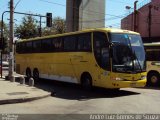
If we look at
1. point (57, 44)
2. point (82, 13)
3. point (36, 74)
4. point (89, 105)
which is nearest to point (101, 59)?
point (89, 105)

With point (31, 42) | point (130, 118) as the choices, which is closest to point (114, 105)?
point (130, 118)

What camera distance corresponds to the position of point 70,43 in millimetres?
22844

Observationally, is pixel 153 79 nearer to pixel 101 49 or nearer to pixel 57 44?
pixel 57 44

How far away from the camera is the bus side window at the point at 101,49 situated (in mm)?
18938

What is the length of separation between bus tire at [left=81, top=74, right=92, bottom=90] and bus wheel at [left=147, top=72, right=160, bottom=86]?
18.3ft

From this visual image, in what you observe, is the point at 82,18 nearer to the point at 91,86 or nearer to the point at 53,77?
the point at 53,77

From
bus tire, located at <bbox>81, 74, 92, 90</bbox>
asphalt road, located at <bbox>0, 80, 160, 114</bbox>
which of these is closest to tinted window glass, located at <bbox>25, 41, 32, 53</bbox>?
bus tire, located at <bbox>81, 74, 92, 90</bbox>

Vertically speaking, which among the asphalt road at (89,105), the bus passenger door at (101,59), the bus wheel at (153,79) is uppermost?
the bus passenger door at (101,59)

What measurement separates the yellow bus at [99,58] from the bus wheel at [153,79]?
5.23 metres

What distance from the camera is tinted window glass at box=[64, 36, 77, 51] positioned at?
2228cm

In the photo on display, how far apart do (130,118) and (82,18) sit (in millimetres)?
47381

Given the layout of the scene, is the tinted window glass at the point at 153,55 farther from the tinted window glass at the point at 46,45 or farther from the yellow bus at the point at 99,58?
the tinted window glass at the point at 46,45

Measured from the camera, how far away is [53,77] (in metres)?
25.6

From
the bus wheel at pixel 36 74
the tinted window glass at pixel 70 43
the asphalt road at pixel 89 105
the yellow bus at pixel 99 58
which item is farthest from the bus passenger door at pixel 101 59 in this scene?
the bus wheel at pixel 36 74
